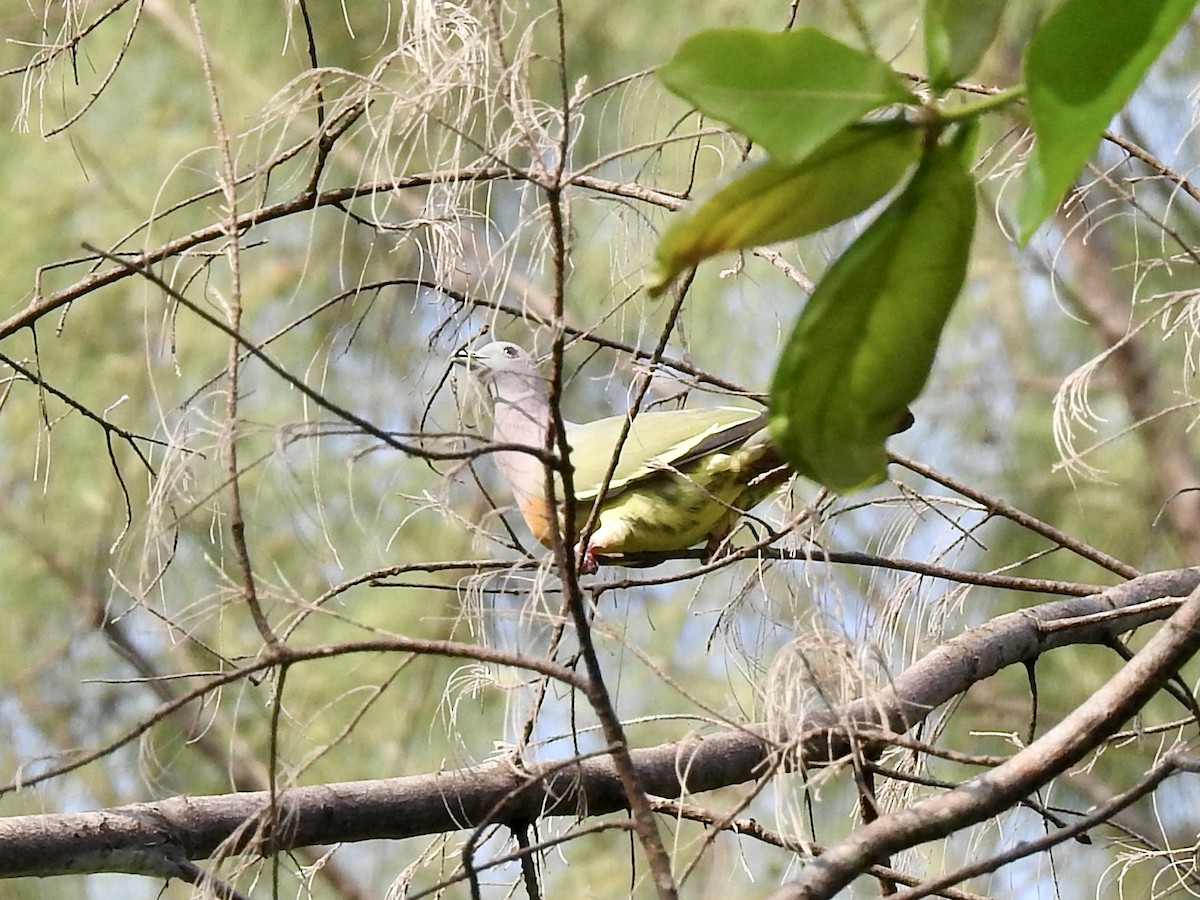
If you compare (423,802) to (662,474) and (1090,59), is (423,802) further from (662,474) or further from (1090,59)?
(1090,59)

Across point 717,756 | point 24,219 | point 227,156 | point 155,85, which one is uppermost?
point 155,85

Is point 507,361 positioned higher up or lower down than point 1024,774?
higher up

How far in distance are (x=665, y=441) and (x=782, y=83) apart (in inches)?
56.0

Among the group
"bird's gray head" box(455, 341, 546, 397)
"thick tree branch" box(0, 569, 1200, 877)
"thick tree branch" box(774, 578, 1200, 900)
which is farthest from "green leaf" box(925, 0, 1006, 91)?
"bird's gray head" box(455, 341, 546, 397)

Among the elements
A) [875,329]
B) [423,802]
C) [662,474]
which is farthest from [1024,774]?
[662,474]

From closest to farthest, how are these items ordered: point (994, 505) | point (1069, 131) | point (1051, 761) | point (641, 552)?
point (1069, 131) → point (1051, 761) → point (994, 505) → point (641, 552)

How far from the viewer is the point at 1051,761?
1.83ft

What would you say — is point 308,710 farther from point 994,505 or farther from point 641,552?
point 994,505

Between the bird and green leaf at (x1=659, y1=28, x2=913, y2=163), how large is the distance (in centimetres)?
128

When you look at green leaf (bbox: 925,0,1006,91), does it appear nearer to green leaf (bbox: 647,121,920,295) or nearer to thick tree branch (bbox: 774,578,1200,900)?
green leaf (bbox: 647,121,920,295)

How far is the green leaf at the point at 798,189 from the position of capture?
0.29 meters

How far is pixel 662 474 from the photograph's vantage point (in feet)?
5.56

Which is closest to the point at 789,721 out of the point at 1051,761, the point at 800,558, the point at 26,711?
the point at 1051,761

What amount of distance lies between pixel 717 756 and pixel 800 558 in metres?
0.18
